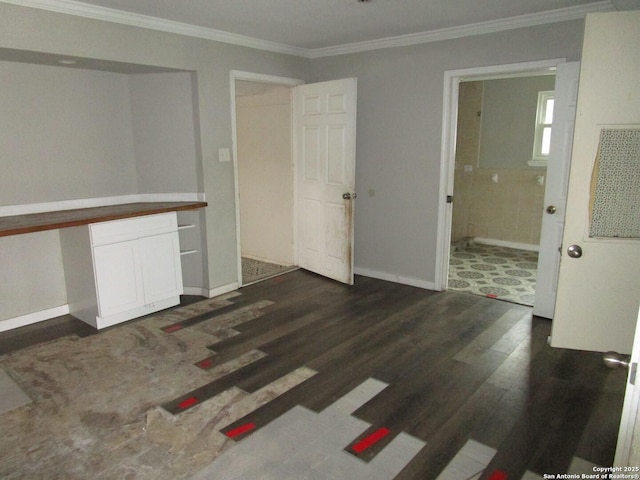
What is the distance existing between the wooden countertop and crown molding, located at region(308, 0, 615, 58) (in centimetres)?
222

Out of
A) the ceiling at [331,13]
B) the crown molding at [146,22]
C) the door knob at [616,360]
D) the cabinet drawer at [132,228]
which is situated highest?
the ceiling at [331,13]

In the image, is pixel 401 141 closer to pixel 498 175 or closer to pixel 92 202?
pixel 498 175

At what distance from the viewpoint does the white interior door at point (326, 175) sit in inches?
173

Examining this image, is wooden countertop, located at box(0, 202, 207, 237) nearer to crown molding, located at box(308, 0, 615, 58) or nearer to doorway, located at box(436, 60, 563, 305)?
crown molding, located at box(308, 0, 615, 58)

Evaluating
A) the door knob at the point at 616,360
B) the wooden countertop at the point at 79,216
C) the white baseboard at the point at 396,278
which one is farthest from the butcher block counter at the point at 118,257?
the door knob at the point at 616,360

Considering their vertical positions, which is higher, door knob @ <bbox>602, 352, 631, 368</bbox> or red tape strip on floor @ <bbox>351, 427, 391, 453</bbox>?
door knob @ <bbox>602, 352, 631, 368</bbox>

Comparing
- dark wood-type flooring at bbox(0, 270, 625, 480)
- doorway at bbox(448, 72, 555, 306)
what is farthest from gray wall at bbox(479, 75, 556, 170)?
dark wood-type flooring at bbox(0, 270, 625, 480)

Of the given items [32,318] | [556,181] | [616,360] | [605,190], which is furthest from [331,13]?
[32,318]

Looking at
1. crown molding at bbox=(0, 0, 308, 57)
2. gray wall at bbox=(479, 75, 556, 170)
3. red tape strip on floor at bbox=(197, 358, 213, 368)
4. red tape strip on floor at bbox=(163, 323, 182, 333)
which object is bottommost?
red tape strip on floor at bbox=(197, 358, 213, 368)

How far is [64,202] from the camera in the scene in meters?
3.81

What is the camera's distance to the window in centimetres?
584

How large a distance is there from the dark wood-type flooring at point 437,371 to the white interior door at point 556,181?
287mm

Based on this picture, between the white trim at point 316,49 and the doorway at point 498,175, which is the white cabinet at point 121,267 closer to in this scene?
the white trim at point 316,49

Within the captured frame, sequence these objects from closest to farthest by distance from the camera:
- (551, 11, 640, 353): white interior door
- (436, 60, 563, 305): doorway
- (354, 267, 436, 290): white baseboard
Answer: (551, 11, 640, 353): white interior door
(354, 267, 436, 290): white baseboard
(436, 60, 563, 305): doorway
